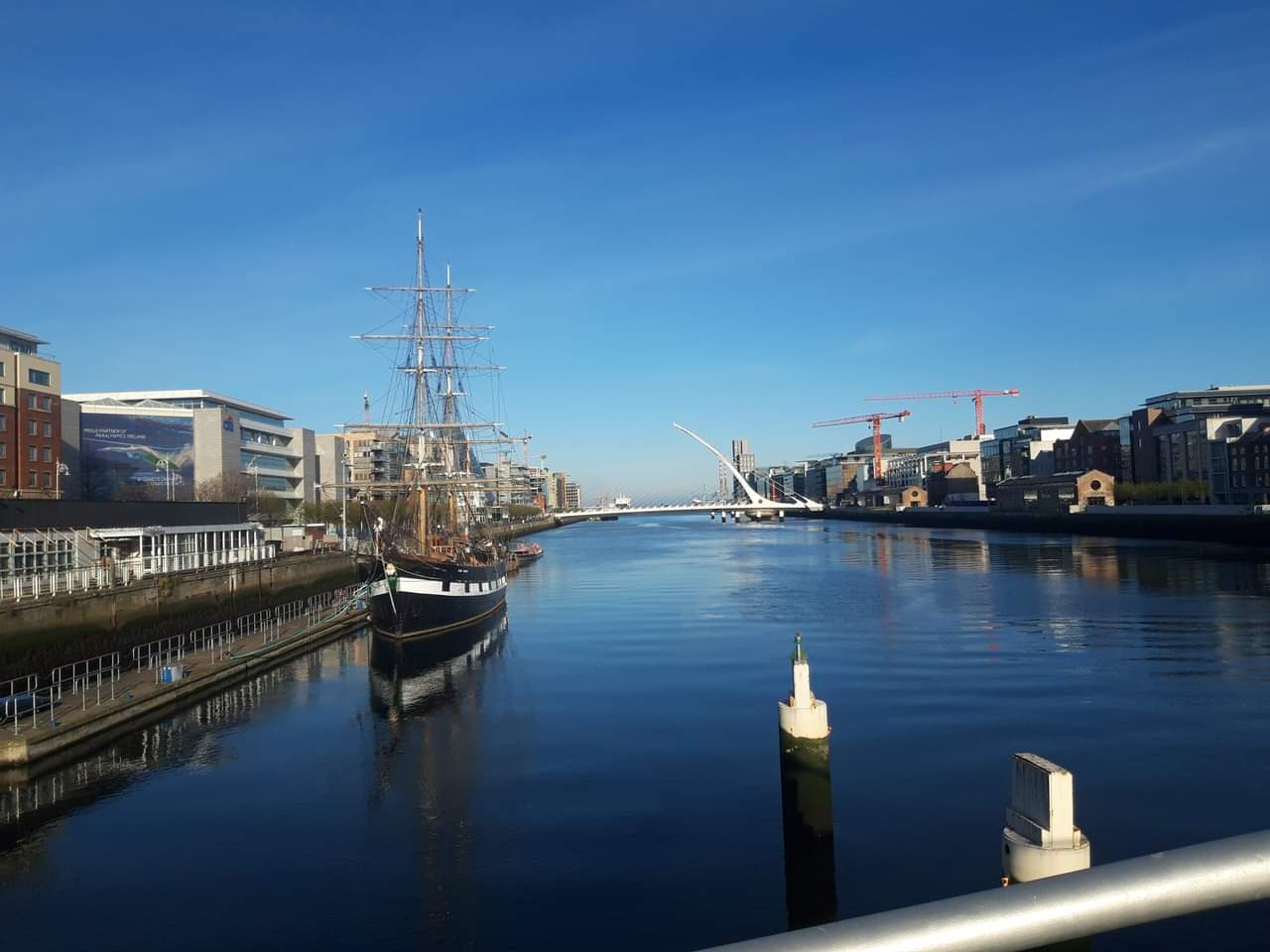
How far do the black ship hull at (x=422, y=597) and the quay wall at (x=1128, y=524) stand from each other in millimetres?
49160

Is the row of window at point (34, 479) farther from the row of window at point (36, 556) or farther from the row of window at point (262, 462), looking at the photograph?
the row of window at point (262, 462)

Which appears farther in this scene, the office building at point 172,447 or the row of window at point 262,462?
the row of window at point 262,462

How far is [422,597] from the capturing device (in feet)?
114

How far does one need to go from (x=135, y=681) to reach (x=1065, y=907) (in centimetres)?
2459

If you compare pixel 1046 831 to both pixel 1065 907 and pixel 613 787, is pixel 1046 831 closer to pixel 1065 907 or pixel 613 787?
pixel 1065 907

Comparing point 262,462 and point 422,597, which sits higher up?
point 262,462

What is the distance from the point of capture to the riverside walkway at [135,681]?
17.5 m

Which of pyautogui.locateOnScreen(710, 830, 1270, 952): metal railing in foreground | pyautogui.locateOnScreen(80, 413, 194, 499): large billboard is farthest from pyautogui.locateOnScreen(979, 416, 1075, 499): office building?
pyautogui.locateOnScreen(710, 830, 1270, 952): metal railing in foreground

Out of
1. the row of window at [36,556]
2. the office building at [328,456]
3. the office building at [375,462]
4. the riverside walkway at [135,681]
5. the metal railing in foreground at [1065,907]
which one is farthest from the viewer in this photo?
the office building at [328,456]

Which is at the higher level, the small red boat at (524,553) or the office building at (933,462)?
the office building at (933,462)

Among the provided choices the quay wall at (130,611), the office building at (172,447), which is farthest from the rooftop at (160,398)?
the quay wall at (130,611)

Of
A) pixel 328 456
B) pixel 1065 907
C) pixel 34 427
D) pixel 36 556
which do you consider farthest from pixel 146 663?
pixel 328 456

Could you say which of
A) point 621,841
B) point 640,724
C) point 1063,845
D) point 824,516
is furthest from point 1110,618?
point 824,516

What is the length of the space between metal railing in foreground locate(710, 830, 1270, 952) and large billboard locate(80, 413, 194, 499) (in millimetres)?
72933
